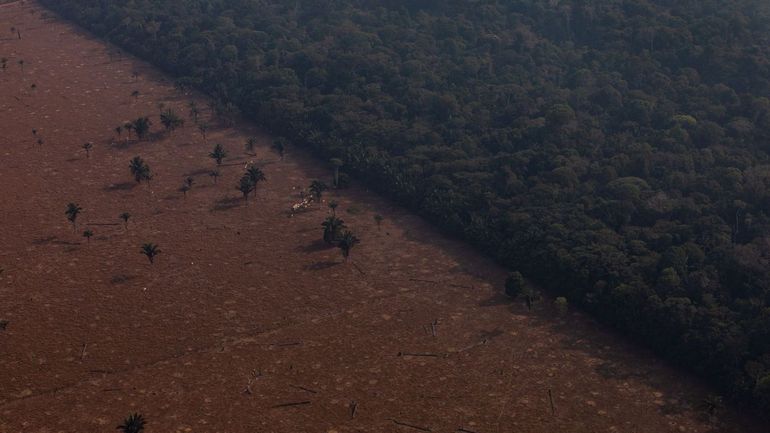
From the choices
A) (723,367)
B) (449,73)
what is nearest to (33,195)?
(449,73)

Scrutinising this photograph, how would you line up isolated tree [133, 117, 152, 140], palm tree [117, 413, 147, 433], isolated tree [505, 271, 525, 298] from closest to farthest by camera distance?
1. palm tree [117, 413, 147, 433]
2. isolated tree [505, 271, 525, 298]
3. isolated tree [133, 117, 152, 140]

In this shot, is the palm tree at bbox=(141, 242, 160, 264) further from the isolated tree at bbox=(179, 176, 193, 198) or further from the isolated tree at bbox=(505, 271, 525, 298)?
the isolated tree at bbox=(505, 271, 525, 298)

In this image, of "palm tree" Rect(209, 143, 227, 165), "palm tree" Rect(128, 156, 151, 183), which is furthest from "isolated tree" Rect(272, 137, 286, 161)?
"palm tree" Rect(128, 156, 151, 183)

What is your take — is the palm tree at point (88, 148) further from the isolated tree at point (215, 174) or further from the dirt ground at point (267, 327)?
the isolated tree at point (215, 174)

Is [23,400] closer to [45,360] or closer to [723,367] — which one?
[45,360]


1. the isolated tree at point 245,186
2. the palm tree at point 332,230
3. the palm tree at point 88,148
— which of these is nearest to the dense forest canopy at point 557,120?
the palm tree at point 332,230
